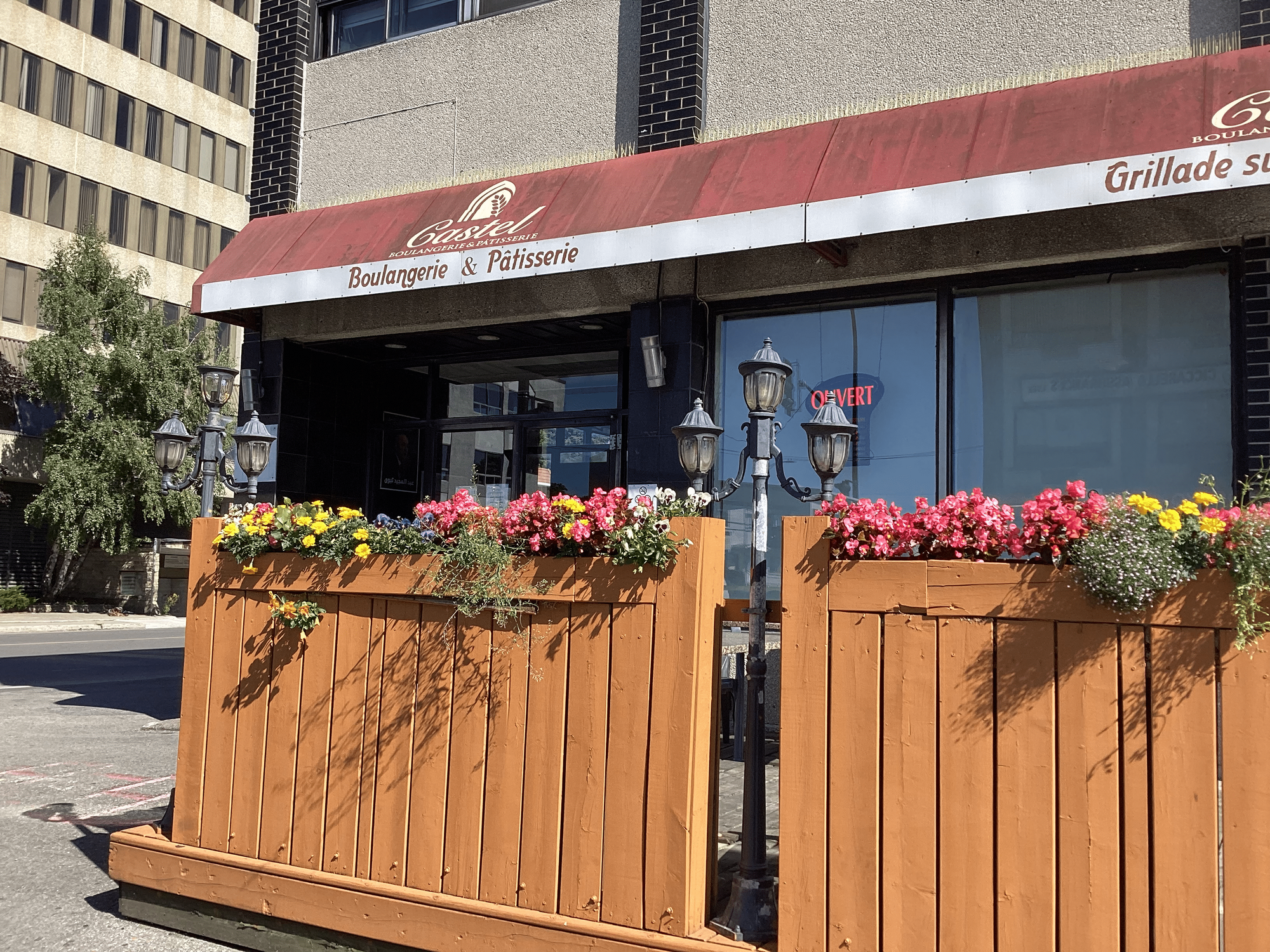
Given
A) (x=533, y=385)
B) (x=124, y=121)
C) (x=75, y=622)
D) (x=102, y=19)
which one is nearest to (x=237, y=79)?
(x=124, y=121)

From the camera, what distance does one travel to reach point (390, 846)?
4.89 m

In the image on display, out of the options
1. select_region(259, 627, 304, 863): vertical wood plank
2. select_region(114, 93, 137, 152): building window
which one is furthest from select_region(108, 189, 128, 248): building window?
select_region(259, 627, 304, 863): vertical wood plank

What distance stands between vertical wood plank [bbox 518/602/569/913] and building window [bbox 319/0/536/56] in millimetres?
8408

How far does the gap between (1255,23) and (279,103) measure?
31.1ft

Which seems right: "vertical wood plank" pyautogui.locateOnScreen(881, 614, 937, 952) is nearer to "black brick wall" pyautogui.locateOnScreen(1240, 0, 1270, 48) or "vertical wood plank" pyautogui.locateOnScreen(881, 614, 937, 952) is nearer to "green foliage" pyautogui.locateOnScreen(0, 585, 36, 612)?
"black brick wall" pyautogui.locateOnScreen(1240, 0, 1270, 48)

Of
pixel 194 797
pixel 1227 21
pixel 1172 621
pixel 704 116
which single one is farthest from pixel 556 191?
pixel 1172 621

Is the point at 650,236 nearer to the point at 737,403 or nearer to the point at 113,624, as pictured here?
the point at 737,403

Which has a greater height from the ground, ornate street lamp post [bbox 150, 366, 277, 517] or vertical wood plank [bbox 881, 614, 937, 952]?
ornate street lamp post [bbox 150, 366, 277, 517]

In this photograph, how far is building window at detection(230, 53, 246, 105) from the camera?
140 ft

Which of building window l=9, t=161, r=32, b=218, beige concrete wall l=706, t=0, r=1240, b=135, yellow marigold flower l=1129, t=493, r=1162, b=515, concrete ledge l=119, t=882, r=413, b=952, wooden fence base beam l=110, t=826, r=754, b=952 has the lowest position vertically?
concrete ledge l=119, t=882, r=413, b=952

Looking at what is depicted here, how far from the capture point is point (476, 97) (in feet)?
36.4

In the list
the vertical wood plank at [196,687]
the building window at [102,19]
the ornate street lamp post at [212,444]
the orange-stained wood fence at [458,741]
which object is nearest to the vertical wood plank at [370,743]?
the orange-stained wood fence at [458,741]

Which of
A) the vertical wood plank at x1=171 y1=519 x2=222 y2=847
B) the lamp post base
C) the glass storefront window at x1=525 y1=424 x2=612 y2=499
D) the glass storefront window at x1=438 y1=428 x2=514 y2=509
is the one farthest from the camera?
the glass storefront window at x1=438 y1=428 x2=514 y2=509

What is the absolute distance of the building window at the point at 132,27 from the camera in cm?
3850
